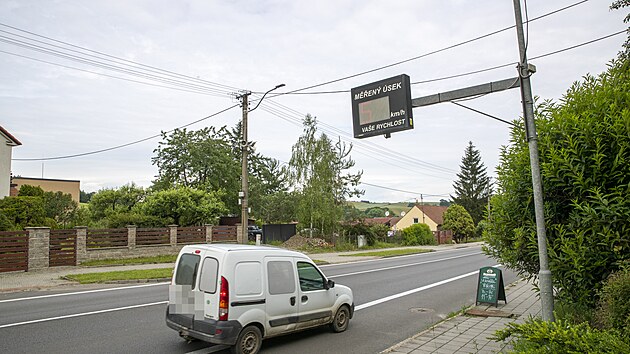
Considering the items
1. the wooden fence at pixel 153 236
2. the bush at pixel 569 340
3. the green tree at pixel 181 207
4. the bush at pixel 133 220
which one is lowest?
the bush at pixel 569 340

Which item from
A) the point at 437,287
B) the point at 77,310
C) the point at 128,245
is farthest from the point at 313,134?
the point at 77,310

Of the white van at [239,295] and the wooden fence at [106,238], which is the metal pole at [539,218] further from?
the wooden fence at [106,238]

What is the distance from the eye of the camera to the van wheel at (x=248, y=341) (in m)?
6.68

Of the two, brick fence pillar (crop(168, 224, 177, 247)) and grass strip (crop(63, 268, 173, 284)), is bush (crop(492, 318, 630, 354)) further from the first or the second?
brick fence pillar (crop(168, 224, 177, 247))

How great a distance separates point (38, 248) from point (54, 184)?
4225cm

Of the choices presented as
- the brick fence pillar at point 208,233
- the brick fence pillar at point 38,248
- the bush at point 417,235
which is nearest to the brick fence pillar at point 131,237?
the brick fence pillar at point 38,248

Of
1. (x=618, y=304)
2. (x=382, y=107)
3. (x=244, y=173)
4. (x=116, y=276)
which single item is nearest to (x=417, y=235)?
(x=244, y=173)

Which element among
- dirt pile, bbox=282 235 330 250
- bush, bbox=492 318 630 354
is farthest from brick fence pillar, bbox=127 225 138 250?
bush, bbox=492 318 630 354

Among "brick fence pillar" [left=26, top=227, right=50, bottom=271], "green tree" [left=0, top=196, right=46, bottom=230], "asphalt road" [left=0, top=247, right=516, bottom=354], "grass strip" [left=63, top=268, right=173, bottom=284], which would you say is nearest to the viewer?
"asphalt road" [left=0, top=247, right=516, bottom=354]

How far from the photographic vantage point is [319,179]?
35.6 m

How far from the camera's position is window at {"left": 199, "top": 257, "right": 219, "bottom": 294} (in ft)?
21.9

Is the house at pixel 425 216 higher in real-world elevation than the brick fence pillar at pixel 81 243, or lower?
higher

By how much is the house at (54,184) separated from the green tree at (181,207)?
3148 centimetres

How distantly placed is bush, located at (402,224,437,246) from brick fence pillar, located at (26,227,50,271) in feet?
117
